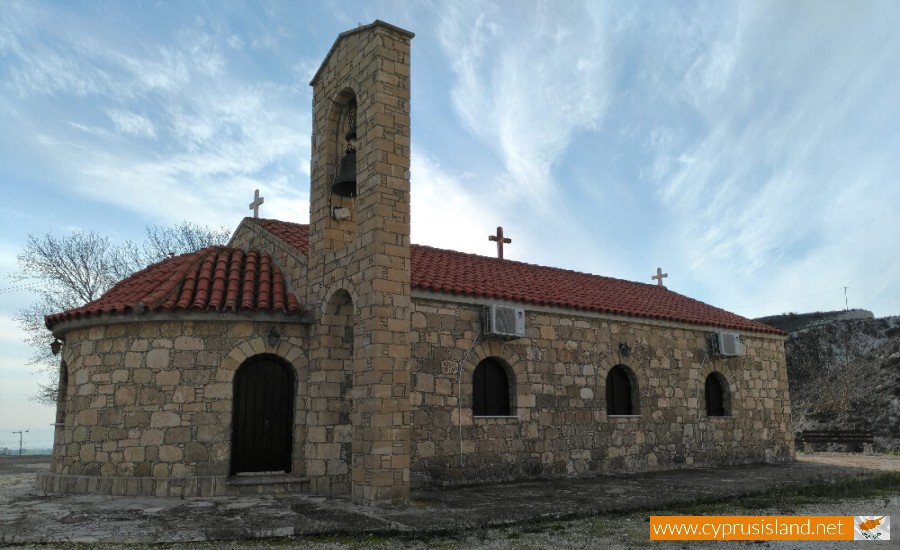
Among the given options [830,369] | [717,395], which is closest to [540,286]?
[717,395]

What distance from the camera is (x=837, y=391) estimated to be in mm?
25047

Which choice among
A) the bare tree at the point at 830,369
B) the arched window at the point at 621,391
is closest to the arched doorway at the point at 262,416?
the arched window at the point at 621,391

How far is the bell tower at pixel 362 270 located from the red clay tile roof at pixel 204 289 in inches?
32.2

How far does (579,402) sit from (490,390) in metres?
1.91

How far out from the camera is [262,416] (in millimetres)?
9508

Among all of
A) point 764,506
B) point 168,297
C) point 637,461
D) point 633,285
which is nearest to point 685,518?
point 764,506

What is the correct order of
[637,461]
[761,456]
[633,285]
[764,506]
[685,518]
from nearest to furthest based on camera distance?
1. [685,518]
2. [764,506]
3. [637,461]
4. [761,456]
5. [633,285]

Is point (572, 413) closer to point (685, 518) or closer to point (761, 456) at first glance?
point (685, 518)

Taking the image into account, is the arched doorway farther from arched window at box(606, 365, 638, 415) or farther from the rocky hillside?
the rocky hillside

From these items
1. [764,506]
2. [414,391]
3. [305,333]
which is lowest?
[764,506]

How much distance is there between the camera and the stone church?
341 inches

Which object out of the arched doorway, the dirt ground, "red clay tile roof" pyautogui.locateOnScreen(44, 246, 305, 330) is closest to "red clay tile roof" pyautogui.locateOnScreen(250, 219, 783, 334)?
"red clay tile roof" pyautogui.locateOnScreen(44, 246, 305, 330)

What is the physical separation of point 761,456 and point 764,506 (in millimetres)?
7293

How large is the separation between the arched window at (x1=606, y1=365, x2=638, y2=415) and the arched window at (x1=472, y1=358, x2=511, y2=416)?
245 centimetres
